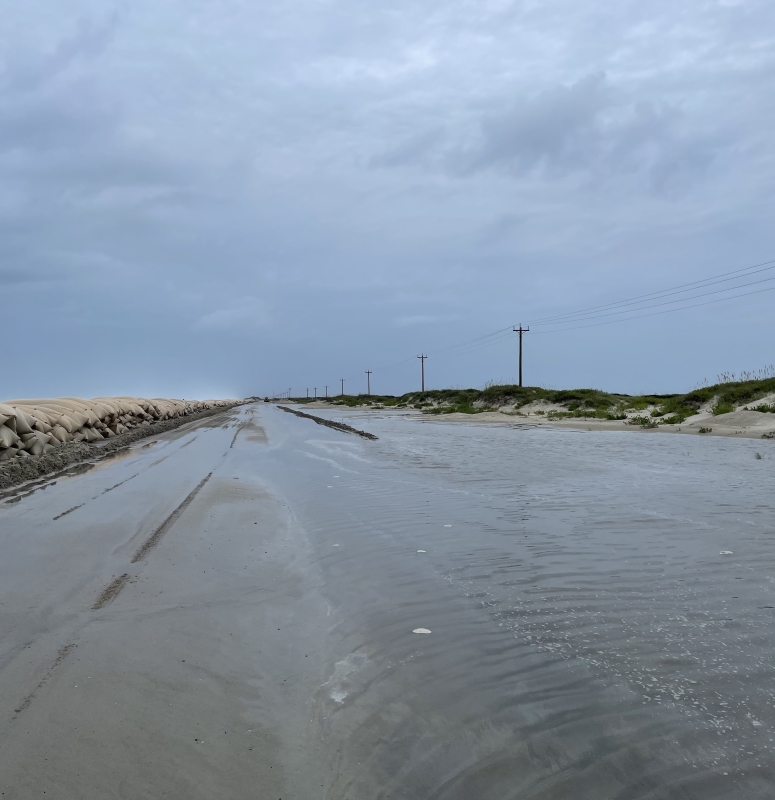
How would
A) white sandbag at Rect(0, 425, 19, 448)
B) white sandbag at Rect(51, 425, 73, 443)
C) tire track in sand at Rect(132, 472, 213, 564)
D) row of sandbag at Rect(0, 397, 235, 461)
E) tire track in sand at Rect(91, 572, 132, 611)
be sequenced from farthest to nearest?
1. white sandbag at Rect(51, 425, 73, 443)
2. row of sandbag at Rect(0, 397, 235, 461)
3. white sandbag at Rect(0, 425, 19, 448)
4. tire track in sand at Rect(132, 472, 213, 564)
5. tire track in sand at Rect(91, 572, 132, 611)

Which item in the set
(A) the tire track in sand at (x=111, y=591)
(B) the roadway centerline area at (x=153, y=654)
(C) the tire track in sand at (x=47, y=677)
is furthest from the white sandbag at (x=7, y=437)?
(C) the tire track in sand at (x=47, y=677)

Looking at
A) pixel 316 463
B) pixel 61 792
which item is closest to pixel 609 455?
pixel 316 463

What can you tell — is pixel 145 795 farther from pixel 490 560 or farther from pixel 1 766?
pixel 490 560

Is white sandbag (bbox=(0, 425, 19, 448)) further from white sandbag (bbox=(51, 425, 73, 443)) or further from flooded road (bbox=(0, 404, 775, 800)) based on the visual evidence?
flooded road (bbox=(0, 404, 775, 800))

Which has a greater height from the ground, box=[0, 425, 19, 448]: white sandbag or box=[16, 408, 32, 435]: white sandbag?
box=[16, 408, 32, 435]: white sandbag

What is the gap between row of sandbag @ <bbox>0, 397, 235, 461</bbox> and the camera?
1251 cm

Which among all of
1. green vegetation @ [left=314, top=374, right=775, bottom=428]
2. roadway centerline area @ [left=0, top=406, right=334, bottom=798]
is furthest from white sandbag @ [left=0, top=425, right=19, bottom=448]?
green vegetation @ [left=314, top=374, right=775, bottom=428]

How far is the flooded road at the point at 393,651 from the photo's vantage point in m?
2.18

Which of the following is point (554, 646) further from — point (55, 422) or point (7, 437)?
point (55, 422)

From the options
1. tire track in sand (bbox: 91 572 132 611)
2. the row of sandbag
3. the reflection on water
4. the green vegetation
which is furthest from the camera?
the green vegetation

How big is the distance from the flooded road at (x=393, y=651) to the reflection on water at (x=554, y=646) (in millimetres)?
14

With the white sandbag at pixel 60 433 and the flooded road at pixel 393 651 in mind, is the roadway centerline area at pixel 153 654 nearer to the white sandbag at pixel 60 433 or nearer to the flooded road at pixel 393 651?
the flooded road at pixel 393 651

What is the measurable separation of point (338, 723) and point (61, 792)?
1.02m

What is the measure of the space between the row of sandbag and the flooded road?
655 cm
